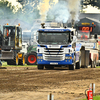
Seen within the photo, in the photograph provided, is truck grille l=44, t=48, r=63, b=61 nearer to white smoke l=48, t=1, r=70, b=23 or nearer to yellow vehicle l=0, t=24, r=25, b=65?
yellow vehicle l=0, t=24, r=25, b=65

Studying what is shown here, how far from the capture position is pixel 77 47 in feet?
100

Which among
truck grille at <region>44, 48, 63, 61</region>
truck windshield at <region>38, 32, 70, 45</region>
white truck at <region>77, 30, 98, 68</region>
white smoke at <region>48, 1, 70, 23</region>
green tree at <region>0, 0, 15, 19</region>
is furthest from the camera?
green tree at <region>0, 0, 15, 19</region>

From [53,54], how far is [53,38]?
3.64 feet

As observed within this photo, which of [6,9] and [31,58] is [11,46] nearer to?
[31,58]

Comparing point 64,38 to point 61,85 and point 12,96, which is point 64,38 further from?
point 12,96

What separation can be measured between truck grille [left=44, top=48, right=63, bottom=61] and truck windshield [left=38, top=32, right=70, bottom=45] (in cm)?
55

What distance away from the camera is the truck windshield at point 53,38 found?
92.9 feet

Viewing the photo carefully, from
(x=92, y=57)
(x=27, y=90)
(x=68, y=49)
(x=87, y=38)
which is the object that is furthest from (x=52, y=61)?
(x=27, y=90)

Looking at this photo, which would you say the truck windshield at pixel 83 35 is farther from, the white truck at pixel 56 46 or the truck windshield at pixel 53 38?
the truck windshield at pixel 53 38

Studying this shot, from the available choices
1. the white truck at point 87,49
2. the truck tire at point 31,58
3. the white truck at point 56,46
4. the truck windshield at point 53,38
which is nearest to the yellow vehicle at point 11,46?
the truck tire at point 31,58

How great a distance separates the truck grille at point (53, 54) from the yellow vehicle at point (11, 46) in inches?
283

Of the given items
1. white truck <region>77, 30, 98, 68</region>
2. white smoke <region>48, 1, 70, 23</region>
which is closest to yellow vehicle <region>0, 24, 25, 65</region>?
white truck <region>77, 30, 98, 68</region>

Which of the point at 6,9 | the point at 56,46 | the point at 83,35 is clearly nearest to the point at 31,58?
the point at 83,35

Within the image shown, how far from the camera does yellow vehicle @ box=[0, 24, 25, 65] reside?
115 feet
